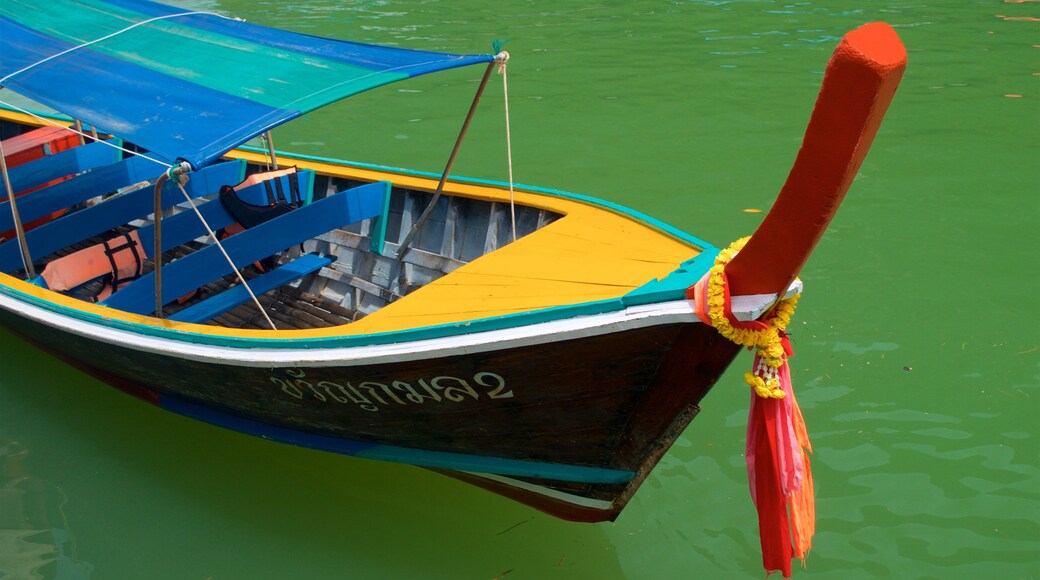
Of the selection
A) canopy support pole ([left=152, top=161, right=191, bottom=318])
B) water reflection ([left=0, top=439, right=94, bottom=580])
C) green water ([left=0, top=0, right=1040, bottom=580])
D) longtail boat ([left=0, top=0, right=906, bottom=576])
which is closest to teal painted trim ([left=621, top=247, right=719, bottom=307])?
longtail boat ([left=0, top=0, right=906, bottom=576])

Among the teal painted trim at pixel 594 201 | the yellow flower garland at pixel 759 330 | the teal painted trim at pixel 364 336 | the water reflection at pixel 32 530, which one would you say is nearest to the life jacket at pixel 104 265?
the teal painted trim at pixel 364 336

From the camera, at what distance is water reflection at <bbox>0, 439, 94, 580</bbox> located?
180 inches

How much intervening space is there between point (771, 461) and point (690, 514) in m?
1.33

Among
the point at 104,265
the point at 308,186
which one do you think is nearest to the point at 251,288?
the point at 104,265

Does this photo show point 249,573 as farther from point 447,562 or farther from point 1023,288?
point 1023,288

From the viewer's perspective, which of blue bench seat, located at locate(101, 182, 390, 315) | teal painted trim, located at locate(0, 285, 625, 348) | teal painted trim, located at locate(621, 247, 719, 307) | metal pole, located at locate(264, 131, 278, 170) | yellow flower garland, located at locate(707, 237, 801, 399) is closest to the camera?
yellow flower garland, located at locate(707, 237, 801, 399)

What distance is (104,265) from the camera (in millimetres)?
5656

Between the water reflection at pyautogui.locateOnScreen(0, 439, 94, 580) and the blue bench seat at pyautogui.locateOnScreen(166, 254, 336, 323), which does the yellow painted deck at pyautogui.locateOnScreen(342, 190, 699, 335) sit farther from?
the water reflection at pyautogui.locateOnScreen(0, 439, 94, 580)

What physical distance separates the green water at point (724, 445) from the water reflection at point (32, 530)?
0.01 m

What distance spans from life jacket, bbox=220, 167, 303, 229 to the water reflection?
1945 mm

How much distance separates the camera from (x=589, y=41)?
13.9 m

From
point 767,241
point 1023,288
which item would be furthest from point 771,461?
point 1023,288

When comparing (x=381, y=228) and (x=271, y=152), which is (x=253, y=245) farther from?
(x=271, y=152)

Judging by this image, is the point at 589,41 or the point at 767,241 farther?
the point at 589,41
